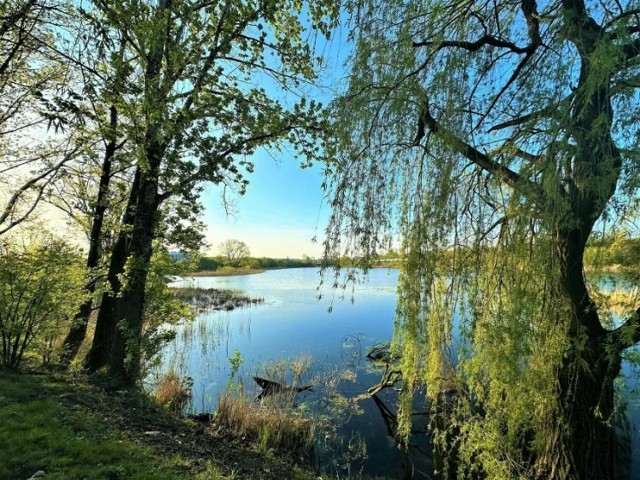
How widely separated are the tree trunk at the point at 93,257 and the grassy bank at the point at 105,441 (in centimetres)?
157

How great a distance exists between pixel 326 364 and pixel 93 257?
592 centimetres

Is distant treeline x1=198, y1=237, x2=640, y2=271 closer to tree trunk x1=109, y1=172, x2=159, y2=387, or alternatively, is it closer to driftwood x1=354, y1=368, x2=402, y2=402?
tree trunk x1=109, y1=172, x2=159, y2=387

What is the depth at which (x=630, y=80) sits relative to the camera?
1.51 metres

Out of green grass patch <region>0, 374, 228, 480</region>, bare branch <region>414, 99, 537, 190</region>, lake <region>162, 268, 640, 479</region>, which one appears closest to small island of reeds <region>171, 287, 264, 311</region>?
lake <region>162, 268, 640, 479</region>

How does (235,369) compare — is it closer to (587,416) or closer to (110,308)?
(110,308)

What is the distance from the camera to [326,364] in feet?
29.8

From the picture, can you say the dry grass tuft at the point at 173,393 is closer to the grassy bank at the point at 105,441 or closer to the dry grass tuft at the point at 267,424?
the grassy bank at the point at 105,441

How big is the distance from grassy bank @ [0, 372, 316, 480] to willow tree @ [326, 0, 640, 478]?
231cm

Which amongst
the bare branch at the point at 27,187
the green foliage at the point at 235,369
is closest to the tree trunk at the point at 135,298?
the green foliage at the point at 235,369

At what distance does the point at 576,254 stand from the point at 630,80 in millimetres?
1267

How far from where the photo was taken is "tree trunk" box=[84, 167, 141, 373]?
19.6 ft

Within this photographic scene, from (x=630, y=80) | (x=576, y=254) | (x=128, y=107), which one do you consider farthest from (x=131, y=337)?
(x=630, y=80)

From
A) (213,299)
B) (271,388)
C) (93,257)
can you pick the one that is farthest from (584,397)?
(213,299)

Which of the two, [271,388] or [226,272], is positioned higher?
[226,272]
